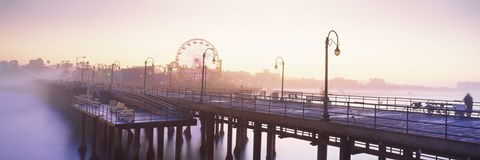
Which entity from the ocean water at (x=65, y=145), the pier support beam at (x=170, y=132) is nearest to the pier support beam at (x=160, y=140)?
the ocean water at (x=65, y=145)

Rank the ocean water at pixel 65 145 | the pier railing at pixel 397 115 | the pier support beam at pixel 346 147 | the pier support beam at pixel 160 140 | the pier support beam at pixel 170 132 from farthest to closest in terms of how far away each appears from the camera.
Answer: the pier support beam at pixel 170 132 → the ocean water at pixel 65 145 → the pier support beam at pixel 160 140 → the pier support beam at pixel 346 147 → the pier railing at pixel 397 115

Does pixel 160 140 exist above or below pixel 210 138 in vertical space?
below

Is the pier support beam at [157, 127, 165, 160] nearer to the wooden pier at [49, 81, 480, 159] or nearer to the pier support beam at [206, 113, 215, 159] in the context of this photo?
the wooden pier at [49, 81, 480, 159]

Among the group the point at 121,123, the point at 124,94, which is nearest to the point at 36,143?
the point at 124,94

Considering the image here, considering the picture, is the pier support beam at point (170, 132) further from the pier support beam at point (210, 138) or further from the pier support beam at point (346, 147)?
the pier support beam at point (346, 147)

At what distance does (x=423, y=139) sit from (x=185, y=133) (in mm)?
34721

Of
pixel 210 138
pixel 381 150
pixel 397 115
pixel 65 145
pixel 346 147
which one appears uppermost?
pixel 397 115

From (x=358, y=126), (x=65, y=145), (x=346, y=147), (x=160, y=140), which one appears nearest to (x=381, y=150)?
(x=346, y=147)

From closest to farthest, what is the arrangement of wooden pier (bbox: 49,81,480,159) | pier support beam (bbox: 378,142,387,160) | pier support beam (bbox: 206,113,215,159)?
wooden pier (bbox: 49,81,480,159), pier support beam (bbox: 378,142,387,160), pier support beam (bbox: 206,113,215,159)

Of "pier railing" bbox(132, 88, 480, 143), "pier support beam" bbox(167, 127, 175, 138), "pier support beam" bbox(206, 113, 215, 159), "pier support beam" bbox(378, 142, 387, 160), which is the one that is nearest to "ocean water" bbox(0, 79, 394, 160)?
"pier support beam" bbox(167, 127, 175, 138)

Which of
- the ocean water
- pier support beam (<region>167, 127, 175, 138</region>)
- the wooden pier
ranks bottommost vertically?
the ocean water

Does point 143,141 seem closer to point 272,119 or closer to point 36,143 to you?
point 36,143

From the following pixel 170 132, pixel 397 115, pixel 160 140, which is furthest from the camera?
pixel 170 132

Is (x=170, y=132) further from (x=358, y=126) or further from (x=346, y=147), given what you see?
(x=358, y=126)
